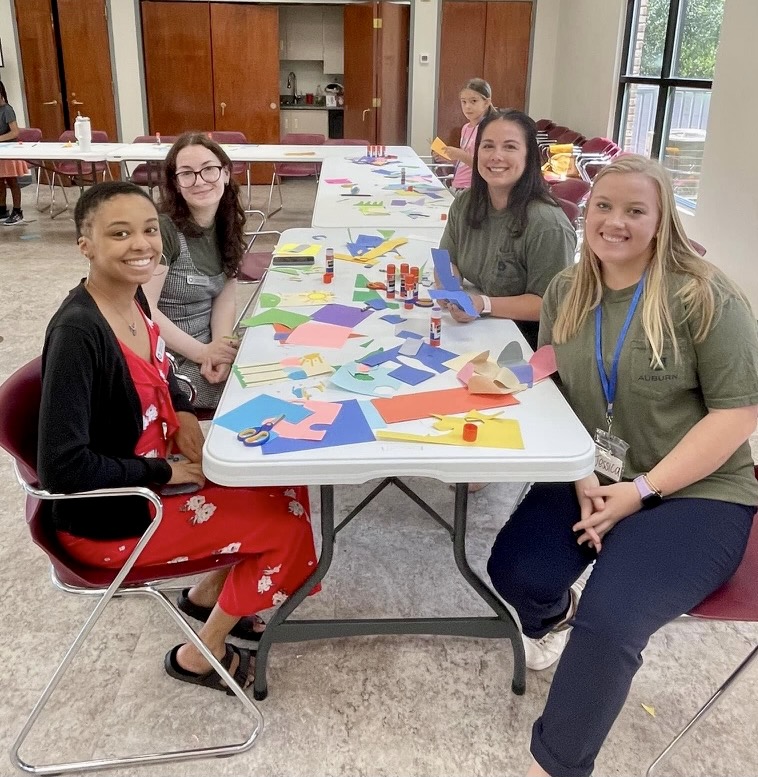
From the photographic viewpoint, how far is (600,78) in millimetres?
7805

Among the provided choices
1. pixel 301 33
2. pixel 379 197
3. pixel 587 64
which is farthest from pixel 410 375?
pixel 301 33

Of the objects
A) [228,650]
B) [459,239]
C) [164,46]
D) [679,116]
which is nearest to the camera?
[228,650]

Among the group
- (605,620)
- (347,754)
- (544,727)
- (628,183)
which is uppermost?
(628,183)

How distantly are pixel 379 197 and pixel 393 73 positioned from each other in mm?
5488

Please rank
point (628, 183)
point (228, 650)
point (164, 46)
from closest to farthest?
1. point (628, 183)
2. point (228, 650)
3. point (164, 46)

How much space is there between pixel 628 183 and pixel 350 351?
2.52 ft

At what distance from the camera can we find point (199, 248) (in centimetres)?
247

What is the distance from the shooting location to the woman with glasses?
234cm

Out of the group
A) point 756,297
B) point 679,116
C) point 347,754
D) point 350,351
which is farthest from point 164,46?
point 347,754

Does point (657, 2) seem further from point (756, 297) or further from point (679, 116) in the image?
point (756, 297)

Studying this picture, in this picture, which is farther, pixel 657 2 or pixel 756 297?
pixel 657 2

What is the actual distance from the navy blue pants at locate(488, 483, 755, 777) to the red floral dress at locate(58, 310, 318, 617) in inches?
18.2

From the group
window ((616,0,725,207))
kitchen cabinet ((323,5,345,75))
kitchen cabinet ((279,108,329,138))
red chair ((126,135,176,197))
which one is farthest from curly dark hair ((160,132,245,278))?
kitchen cabinet ((323,5,345,75))

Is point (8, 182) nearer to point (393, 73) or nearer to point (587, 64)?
point (393, 73)
